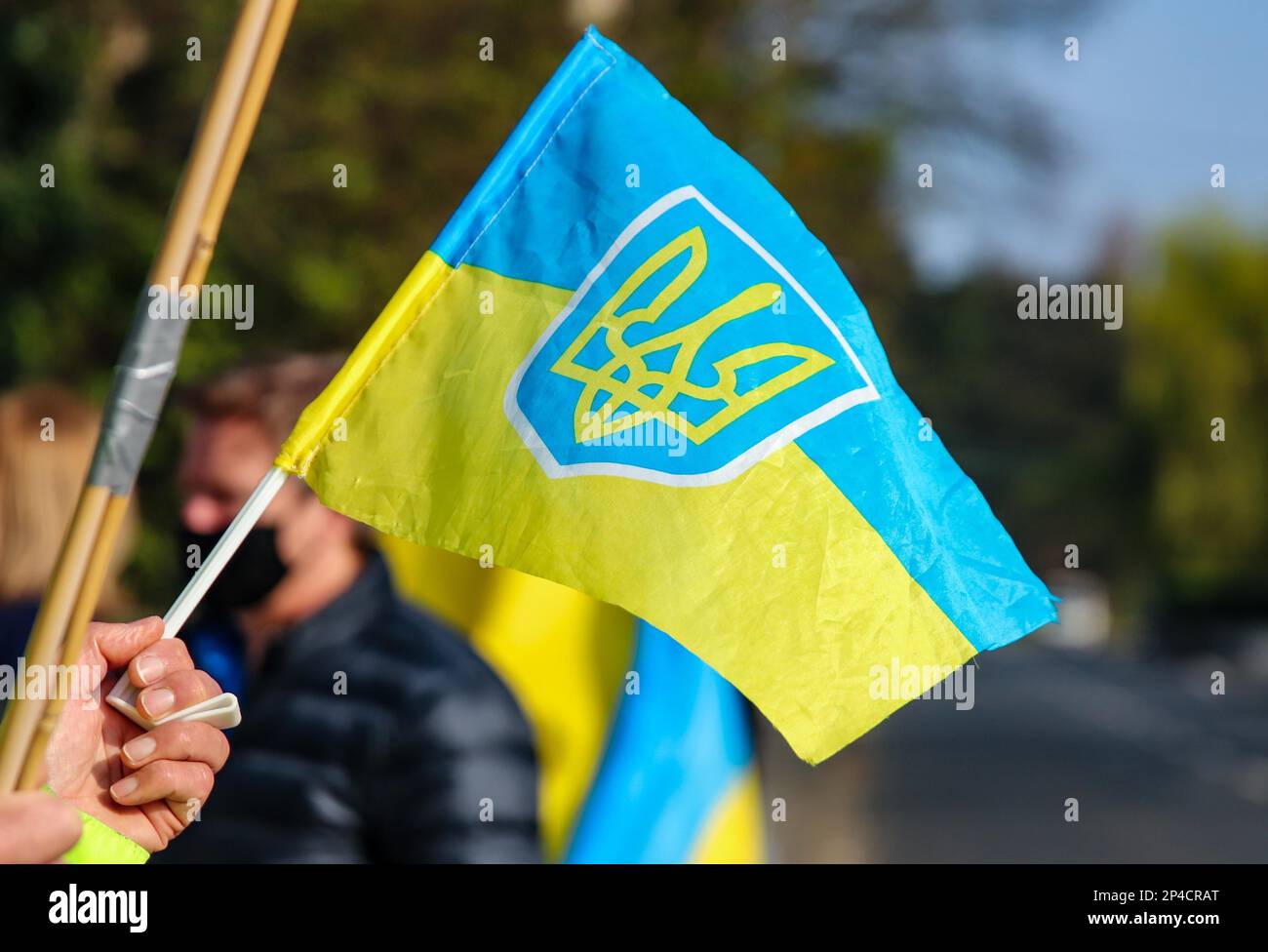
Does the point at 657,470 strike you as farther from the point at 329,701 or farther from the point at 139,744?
the point at 329,701

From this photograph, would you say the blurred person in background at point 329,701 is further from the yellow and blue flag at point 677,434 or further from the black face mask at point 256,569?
the yellow and blue flag at point 677,434

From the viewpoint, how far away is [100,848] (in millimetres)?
1907

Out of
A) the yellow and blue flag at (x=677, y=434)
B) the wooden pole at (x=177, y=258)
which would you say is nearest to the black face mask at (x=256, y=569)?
the yellow and blue flag at (x=677, y=434)

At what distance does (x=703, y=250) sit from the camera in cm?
221

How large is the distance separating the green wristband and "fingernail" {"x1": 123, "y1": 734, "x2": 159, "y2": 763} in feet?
0.28

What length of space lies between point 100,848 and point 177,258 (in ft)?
2.30

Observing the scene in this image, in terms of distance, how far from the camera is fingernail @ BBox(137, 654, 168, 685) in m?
1.92

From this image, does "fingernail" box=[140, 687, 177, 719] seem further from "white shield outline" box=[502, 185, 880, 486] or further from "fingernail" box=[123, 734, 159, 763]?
"white shield outline" box=[502, 185, 880, 486]

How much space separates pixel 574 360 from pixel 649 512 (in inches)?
9.0

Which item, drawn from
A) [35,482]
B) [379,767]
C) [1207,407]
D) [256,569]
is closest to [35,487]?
[35,482]

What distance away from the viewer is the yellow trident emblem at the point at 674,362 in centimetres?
218

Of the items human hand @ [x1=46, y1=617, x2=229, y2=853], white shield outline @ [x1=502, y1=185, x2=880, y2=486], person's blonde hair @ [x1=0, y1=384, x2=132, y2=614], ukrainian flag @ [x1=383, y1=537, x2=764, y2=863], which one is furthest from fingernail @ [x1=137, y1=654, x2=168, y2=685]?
ukrainian flag @ [x1=383, y1=537, x2=764, y2=863]

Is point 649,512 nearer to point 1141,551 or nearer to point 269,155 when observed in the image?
point 269,155

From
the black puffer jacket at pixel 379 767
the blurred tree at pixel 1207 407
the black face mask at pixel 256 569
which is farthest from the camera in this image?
the blurred tree at pixel 1207 407
